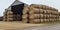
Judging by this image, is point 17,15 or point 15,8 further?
point 15,8

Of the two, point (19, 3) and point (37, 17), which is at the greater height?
point (19, 3)

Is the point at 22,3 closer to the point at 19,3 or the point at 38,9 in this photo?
the point at 19,3

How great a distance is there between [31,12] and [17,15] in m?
5.37

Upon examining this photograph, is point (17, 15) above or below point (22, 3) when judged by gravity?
below

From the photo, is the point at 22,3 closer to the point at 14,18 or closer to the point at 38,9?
the point at 14,18

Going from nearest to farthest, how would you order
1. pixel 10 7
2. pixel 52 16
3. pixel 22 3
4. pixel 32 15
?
pixel 32 15 < pixel 52 16 < pixel 22 3 < pixel 10 7

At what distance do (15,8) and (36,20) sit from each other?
6.72 metres

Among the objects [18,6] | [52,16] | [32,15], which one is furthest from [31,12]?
A: [18,6]

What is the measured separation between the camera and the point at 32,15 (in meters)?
13.5

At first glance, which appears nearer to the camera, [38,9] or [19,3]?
[38,9]

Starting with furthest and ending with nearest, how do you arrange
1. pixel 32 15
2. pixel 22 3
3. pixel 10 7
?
pixel 10 7
pixel 22 3
pixel 32 15

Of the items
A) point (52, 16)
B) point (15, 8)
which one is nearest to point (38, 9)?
point (52, 16)

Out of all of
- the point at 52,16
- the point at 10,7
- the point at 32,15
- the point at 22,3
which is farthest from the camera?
the point at 10,7

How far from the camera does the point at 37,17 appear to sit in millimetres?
14094
